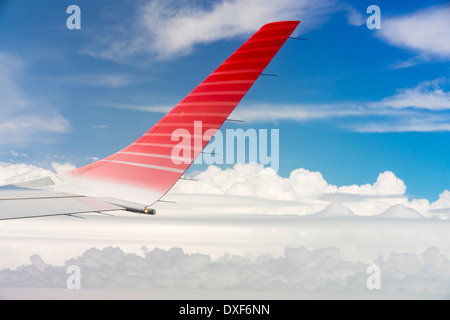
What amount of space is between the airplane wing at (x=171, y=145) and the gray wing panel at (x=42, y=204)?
0.01 metres

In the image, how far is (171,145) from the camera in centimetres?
659

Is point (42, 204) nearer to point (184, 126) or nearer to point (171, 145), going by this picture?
point (171, 145)

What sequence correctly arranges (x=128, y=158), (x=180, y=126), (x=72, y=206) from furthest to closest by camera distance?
(x=128, y=158) → (x=180, y=126) → (x=72, y=206)

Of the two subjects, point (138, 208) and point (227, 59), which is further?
point (227, 59)

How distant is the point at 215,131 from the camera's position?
635 centimetres

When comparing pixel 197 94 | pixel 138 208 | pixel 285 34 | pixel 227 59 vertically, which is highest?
pixel 285 34

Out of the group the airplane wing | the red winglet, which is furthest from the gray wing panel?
the red winglet

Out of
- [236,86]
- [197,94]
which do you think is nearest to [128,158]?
[197,94]

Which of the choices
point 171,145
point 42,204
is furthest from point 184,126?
point 42,204

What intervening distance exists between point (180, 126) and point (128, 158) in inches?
48.5

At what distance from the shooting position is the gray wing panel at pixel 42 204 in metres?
5.65

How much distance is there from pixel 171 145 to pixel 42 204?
222 cm

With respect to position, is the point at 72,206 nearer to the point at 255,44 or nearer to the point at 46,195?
the point at 46,195

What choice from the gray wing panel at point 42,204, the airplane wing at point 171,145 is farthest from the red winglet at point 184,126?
the gray wing panel at point 42,204
